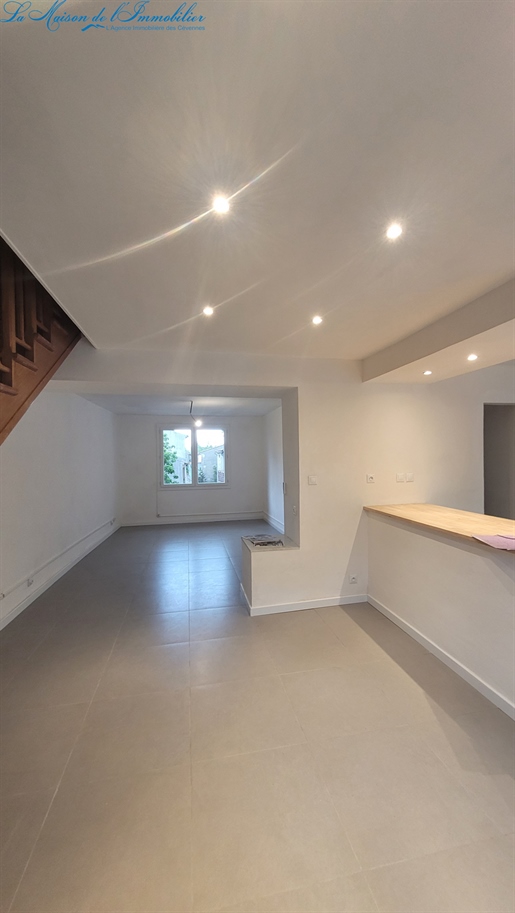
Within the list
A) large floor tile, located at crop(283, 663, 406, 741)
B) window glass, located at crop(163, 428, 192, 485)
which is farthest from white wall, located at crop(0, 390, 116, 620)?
large floor tile, located at crop(283, 663, 406, 741)

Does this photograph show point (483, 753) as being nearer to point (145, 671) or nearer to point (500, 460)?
point (145, 671)

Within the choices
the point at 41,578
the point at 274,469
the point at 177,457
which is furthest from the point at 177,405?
the point at 41,578

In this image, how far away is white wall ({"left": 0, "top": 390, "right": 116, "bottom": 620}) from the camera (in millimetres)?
3232

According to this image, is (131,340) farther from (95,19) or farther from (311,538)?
(311,538)

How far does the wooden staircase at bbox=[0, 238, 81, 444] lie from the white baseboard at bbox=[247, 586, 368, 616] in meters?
2.58

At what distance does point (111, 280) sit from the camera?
182 cm

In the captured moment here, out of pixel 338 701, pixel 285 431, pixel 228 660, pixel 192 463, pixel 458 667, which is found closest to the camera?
pixel 338 701

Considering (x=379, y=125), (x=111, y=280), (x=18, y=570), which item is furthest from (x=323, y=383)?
(x=18, y=570)

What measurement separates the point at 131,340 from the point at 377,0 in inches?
95.8

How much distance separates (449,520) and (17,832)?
307 cm

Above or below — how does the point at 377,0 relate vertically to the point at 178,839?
above

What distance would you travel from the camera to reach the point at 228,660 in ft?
8.45

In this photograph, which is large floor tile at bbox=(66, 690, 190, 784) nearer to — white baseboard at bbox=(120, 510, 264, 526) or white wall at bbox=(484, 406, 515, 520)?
white wall at bbox=(484, 406, 515, 520)

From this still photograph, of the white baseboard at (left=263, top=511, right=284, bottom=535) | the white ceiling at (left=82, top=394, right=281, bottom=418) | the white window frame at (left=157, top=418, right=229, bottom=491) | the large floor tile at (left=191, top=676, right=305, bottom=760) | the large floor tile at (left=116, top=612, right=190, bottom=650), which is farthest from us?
the white window frame at (left=157, top=418, right=229, bottom=491)
